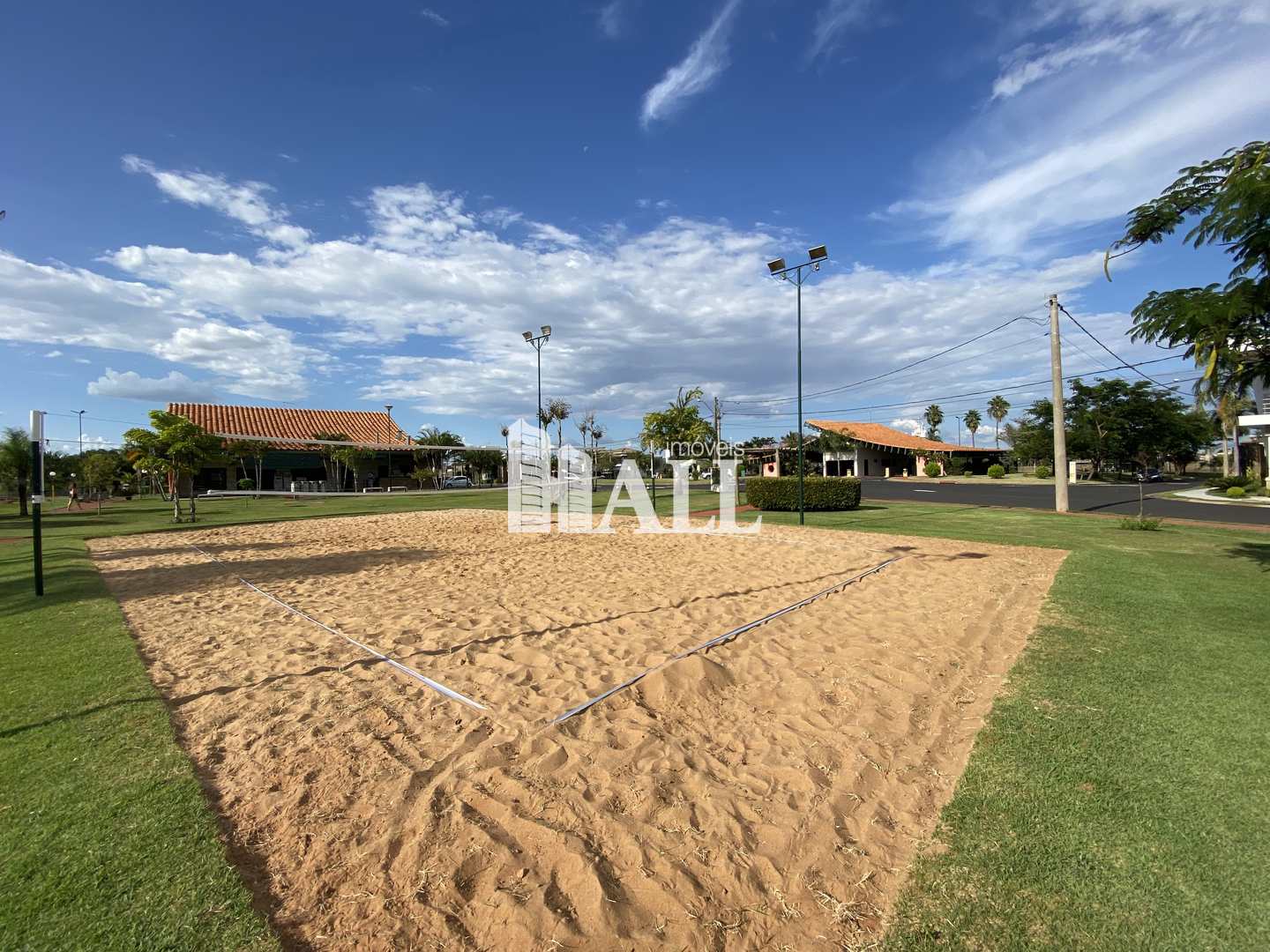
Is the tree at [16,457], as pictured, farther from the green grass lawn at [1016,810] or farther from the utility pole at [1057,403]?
the utility pole at [1057,403]

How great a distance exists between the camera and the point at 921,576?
8562mm

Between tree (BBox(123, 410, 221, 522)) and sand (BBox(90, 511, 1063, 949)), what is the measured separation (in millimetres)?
13903

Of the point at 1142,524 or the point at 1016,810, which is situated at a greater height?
the point at 1142,524

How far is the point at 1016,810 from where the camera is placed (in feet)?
9.45

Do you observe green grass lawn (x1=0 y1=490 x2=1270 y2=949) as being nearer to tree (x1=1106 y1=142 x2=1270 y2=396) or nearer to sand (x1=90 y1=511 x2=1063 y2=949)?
sand (x1=90 y1=511 x2=1063 y2=949)

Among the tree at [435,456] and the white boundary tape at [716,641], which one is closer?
the white boundary tape at [716,641]

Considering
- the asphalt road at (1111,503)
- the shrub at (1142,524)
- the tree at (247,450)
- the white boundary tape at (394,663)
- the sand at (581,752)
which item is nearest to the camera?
the sand at (581,752)

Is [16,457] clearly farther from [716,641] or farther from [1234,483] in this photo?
[1234,483]

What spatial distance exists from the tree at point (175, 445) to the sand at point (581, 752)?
13.9 m

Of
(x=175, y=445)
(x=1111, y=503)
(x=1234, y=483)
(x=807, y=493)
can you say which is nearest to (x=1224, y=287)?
(x=807, y=493)

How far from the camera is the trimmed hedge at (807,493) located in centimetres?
1984

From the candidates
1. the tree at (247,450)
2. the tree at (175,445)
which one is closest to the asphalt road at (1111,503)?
the tree at (175,445)

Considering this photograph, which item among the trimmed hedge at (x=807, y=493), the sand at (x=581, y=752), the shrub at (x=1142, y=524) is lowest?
the sand at (x=581, y=752)

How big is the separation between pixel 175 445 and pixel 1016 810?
23.2m
